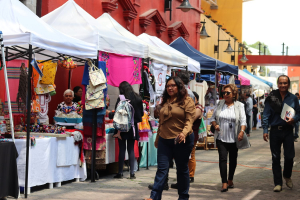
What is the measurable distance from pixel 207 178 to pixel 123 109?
226 centimetres

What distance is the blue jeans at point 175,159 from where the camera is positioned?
6.20m

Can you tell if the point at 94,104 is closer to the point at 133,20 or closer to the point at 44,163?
the point at 44,163

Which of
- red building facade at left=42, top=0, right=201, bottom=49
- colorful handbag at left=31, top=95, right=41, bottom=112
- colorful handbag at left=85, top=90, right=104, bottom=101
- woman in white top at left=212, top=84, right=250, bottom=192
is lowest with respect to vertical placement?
woman in white top at left=212, top=84, right=250, bottom=192

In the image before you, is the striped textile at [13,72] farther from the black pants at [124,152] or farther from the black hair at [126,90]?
the black pants at [124,152]

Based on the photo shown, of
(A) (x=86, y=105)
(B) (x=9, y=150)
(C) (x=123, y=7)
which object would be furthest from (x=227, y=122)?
(C) (x=123, y=7)

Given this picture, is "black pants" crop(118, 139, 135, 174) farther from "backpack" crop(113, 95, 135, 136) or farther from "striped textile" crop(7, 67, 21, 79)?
"striped textile" crop(7, 67, 21, 79)

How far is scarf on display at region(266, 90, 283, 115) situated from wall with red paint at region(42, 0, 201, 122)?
5.15m

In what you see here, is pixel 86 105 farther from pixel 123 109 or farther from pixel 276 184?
pixel 276 184

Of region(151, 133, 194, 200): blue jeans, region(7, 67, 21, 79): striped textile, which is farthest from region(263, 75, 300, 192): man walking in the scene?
region(7, 67, 21, 79): striped textile

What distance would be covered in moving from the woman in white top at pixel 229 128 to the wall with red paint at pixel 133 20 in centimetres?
451

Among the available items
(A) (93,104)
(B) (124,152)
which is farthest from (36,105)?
(B) (124,152)

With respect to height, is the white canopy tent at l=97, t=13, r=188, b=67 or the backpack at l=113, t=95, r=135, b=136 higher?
the white canopy tent at l=97, t=13, r=188, b=67

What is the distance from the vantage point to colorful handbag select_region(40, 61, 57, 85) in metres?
9.88

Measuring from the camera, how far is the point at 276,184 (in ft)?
26.4
